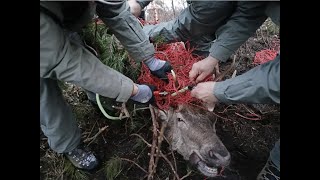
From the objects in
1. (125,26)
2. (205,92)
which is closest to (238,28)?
(205,92)

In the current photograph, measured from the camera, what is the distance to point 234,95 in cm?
198

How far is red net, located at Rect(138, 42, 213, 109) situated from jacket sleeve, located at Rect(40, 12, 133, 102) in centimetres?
41

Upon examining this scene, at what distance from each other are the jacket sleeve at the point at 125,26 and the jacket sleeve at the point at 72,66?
28 centimetres

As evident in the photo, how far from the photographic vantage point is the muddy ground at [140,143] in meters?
2.55

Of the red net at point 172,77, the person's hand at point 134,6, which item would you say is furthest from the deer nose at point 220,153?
the person's hand at point 134,6

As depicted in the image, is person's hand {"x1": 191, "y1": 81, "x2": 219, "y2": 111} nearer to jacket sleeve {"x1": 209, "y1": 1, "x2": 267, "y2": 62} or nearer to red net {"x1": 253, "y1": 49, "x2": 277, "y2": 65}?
jacket sleeve {"x1": 209, "y1": 1, "x2": 267, "y2": 62}

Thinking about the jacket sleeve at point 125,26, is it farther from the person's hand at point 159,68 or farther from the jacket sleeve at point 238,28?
the jacket sleeve at point 238,28

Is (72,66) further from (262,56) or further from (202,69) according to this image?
(262,56)

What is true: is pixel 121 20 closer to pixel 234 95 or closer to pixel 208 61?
pixel 208 61

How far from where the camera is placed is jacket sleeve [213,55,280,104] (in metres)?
1.80

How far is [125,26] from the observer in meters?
2.17

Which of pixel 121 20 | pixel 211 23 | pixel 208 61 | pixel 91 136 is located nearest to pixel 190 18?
pixel 211 23

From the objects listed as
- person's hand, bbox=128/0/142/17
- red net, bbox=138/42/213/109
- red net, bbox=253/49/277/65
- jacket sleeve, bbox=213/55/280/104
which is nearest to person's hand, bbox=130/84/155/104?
red net, bbox=138/42/213/109
